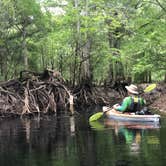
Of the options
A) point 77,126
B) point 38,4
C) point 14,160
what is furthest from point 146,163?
point 38,4

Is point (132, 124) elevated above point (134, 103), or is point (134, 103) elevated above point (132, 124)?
point (134, 103)

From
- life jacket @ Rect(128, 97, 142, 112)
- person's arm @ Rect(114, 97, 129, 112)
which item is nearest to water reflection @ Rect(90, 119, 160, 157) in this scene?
person's arm @ Rect(114, 97, 129, 112)

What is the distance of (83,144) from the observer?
31.9ft

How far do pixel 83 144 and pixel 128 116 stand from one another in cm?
421

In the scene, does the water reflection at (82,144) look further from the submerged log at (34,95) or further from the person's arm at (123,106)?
the submerged log at (34,95)

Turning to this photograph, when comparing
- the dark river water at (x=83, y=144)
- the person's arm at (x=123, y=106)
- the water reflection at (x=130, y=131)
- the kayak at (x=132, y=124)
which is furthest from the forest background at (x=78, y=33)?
the dark river water at (x=83, y=144)

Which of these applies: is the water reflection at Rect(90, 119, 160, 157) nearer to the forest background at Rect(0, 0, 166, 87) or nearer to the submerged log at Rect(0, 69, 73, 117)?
the submerged log at Rect(0, 69, 73, 117)

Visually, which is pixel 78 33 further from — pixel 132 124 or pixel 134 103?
pixel 132 124

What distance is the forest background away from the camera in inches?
771

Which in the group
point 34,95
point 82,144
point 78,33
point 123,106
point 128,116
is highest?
point 78,33

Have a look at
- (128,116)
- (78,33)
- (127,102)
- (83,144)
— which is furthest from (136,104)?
(78,33)

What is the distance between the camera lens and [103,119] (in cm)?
1538

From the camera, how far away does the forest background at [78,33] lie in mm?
19578

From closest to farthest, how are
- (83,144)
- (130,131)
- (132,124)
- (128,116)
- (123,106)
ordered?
(83,144) < (130,131) < (132,124) < (128,116) < (123,106)
